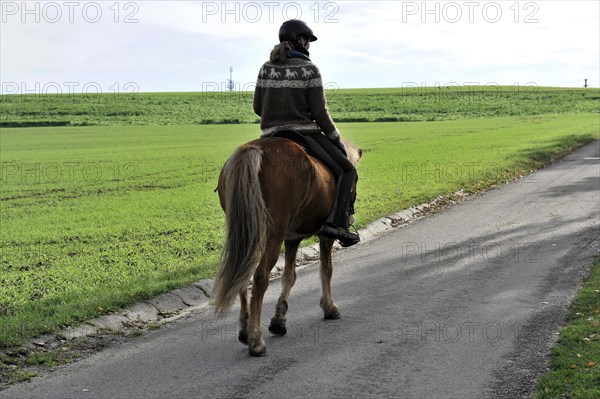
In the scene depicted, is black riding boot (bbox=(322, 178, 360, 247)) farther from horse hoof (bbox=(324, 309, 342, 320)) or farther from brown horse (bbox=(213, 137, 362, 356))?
horse hoof (bbox=(324, 309, 342, 320))

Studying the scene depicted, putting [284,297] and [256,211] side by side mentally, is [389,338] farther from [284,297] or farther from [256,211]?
[256,211]

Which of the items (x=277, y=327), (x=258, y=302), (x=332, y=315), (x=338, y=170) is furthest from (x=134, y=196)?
(x=258, y=302)

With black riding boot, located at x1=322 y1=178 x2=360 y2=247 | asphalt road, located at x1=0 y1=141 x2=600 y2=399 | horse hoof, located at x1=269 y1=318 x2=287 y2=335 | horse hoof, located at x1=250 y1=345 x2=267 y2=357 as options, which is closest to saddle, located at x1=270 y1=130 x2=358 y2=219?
black riding boot, located at x1=322 y1=178 x2=360 y2=247

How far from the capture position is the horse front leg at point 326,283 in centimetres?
925

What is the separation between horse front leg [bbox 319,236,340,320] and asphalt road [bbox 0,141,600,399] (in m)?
0.16

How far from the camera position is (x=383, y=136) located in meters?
54.2

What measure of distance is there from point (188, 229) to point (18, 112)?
243 feet

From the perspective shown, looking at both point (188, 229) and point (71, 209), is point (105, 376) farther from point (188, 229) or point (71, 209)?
point (71, 209)

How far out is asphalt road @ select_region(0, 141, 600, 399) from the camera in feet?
22.6

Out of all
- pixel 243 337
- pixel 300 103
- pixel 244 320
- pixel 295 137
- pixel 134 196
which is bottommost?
pixel 243 337

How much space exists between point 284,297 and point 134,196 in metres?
15.8

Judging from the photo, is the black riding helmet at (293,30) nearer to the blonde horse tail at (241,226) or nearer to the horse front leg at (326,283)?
the blonde horse tail at (241,226)

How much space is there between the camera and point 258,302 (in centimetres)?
781

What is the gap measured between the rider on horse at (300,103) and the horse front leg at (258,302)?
1279 mm
